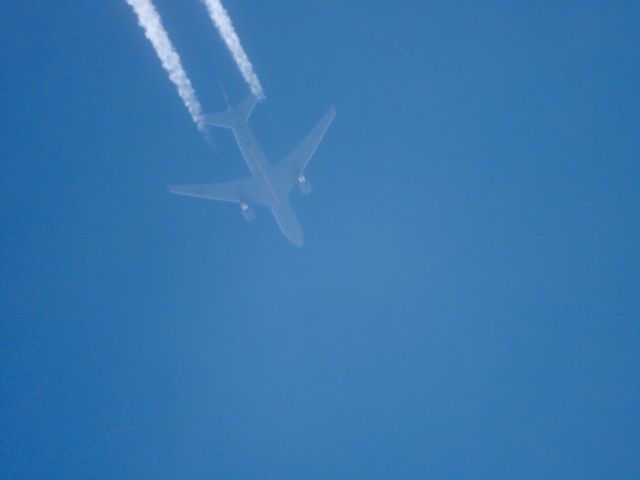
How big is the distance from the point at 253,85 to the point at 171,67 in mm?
3816

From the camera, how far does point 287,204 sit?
76.3 ft

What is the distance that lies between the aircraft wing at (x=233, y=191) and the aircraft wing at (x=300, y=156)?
1.23 m

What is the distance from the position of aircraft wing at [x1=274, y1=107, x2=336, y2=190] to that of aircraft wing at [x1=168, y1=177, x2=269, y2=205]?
123 cm

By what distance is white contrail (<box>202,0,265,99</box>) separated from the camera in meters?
22.0

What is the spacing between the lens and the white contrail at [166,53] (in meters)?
20.9

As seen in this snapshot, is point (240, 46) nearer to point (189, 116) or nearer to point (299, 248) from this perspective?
point (189, 116)

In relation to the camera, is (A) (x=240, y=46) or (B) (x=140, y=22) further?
(A) (x=240, y=46)

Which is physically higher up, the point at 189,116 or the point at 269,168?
the point at 189,116

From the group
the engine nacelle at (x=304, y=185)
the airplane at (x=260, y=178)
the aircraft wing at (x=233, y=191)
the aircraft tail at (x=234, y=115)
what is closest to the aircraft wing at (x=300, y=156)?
the airplane at (x=260, y=178)

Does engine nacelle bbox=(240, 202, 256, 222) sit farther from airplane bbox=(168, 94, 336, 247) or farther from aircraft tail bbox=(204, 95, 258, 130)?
aircraft tail bbox=(204, 95, 258, 130)

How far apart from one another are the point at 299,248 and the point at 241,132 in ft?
20.5

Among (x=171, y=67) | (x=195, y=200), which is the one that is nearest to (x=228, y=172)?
(x=195, y=200)

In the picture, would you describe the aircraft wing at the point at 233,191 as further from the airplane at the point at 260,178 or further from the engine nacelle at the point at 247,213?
the engine nacelle at the point at 247,213

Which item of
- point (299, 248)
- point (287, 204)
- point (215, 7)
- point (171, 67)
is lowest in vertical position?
point (299, 248)
